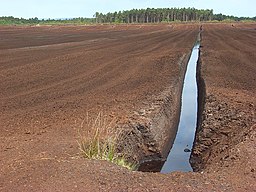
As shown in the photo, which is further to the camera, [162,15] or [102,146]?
[162,15]

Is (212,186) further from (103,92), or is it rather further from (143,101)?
(103,92)

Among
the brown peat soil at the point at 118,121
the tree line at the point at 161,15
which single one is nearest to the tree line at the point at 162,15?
the tree line at the point at 161,15

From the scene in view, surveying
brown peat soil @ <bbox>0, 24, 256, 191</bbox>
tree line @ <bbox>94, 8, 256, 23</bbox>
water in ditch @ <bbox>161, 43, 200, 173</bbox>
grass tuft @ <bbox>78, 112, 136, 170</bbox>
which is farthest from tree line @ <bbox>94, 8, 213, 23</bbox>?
grass tuft @ <bbox>78, 112, 136, 170</bbox>

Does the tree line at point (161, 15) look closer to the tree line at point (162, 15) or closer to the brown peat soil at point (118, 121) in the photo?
the tree line at point (162, 15)

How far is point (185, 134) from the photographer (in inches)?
527

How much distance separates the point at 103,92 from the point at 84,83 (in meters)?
2.22

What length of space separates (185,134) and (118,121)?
3.74 metres

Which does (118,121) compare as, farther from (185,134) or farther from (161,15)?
(161,15)

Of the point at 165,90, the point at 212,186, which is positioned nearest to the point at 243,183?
the point at 212,186

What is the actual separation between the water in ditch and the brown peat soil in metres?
0.38

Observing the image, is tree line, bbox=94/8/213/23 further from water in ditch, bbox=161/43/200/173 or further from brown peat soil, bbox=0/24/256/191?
water in ditch, bbox=161/43/200/173

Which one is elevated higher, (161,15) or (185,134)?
(185,134)

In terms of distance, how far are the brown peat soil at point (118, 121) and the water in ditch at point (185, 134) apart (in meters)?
0.38

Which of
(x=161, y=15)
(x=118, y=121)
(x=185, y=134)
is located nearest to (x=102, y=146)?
(x=118, y=121)
